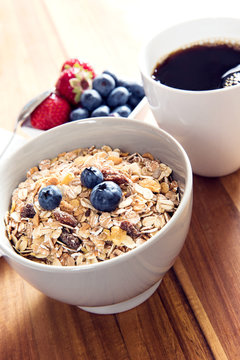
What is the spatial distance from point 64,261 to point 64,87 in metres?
0.57

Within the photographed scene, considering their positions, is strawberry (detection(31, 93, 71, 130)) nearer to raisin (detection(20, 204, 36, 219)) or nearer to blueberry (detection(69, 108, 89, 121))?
blueberry (detection(69, 108, 89, 121))

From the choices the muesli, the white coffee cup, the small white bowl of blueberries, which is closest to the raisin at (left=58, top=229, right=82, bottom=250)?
the muesli

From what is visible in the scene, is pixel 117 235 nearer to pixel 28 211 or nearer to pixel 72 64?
pixel 28 211

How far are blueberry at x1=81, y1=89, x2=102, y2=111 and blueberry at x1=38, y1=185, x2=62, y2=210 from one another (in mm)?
405

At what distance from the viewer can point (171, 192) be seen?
0.72 m

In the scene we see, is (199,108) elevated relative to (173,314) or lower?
elevated

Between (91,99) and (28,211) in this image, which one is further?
(91,99)

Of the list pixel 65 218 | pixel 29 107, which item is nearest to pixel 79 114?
pixel 29 107

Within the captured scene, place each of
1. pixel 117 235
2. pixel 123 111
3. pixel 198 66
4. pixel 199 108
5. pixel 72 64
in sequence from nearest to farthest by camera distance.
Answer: pixel 117 235
pixel 199 108
pixel 198 66
pixel 123 111
pixel 72 64

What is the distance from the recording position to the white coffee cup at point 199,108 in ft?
2.45

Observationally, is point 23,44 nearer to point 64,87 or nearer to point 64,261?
point 64,87

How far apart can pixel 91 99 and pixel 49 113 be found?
Result: 0.37 feet

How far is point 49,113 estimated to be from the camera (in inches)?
41.9

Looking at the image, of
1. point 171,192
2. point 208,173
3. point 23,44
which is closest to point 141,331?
point 171,192
